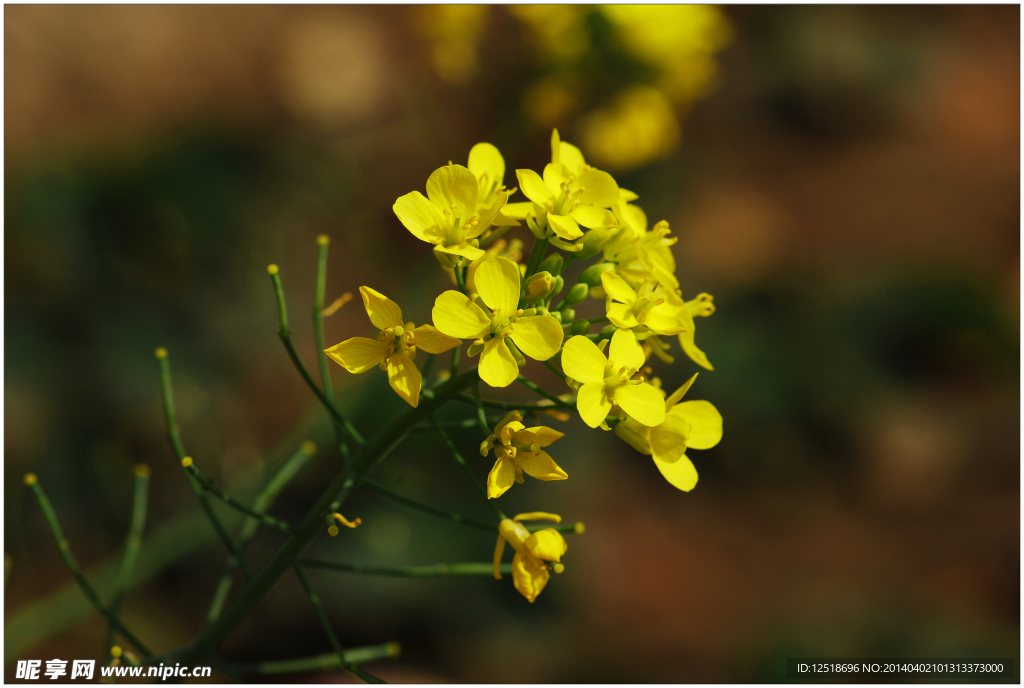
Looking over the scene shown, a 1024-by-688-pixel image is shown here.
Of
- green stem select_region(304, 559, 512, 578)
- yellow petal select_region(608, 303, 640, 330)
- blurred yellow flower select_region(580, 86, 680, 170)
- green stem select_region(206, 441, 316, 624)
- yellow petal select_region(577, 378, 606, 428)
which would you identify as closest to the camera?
yellow petal select_region(577, 378, 606, 428)

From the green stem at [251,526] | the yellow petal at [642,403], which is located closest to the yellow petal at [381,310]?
the yellow petal at [642,403]

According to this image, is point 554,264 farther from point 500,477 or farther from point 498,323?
point 500,477

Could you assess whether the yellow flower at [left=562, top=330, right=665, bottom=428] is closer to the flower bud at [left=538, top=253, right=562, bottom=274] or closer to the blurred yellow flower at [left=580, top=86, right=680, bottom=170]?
the flower bud at [left=538, top=253, right=562, bottom=274]

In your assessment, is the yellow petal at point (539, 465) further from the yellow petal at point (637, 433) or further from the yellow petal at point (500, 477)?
the yellow petal at point (637, 433)

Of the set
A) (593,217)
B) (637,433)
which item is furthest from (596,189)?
(637,433)

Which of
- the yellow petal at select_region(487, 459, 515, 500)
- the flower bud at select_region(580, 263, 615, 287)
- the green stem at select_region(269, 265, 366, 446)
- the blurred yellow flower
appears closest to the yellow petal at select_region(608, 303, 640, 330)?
the flower bud at select_region(580, 263, 615, 287)

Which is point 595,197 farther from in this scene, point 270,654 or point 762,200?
point 762,200
